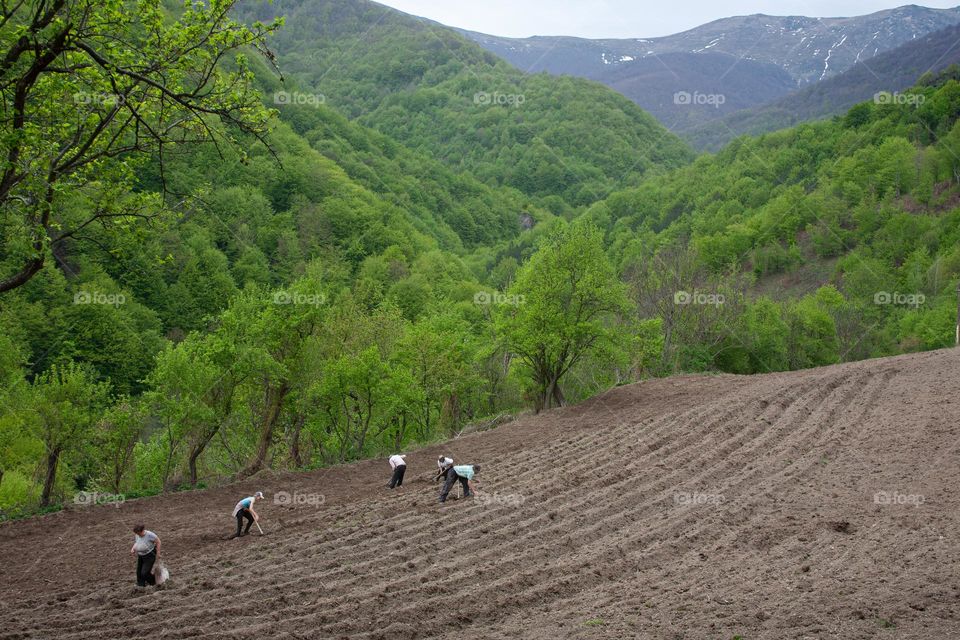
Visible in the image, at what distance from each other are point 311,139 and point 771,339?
354 feet

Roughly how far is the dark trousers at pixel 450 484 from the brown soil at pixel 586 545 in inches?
20.2

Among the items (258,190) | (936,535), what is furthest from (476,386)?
(258,190)

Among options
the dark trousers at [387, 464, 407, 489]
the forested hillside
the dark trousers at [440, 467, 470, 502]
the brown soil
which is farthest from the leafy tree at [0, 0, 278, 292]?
the forested hillside

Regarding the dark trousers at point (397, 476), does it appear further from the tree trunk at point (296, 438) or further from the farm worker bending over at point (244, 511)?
the tree trunk at point (296, 438)

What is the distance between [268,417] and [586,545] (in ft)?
60.3

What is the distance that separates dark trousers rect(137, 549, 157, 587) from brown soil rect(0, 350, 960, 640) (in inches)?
11.6

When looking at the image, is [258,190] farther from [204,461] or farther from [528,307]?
[528,307]

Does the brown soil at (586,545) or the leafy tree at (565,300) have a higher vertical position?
the leafy tree at (565,300)

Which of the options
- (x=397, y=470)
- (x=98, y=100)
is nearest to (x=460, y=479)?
(x=397, y=470)

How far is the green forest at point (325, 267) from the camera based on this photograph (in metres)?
9.94

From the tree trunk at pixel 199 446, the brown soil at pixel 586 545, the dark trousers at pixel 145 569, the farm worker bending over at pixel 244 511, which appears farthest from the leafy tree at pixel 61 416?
the dark trousers at pixel 145 569

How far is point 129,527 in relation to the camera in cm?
2081

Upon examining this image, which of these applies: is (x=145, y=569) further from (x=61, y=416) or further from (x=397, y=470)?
(x=61, y=416)

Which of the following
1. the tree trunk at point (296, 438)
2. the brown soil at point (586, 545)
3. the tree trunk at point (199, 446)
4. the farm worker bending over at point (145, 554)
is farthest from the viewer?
the tree trunk at point (296, 438)
